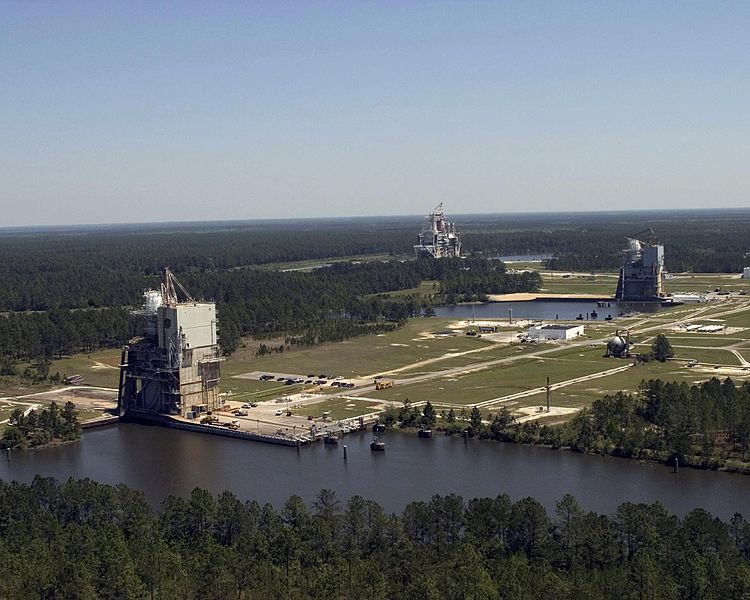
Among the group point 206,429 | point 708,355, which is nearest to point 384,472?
point 206,429

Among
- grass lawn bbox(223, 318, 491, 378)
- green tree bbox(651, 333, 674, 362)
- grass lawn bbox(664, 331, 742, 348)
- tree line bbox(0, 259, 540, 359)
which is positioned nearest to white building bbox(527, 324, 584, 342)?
grass lawn bbox(223, 318, 491, 378)

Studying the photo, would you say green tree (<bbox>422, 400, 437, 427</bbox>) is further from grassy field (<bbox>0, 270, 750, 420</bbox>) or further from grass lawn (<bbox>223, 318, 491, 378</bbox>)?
grass lawn (<bbox>223, 318, 491, 378</bbox>)

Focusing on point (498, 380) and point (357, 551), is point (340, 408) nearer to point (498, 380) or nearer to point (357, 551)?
point (498, 380)

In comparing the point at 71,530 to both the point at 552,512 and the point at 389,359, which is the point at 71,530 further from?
the point at 389,359

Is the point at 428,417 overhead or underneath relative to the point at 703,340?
underneath

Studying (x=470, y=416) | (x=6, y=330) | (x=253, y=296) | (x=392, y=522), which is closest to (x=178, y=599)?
(x=392, y=522)
